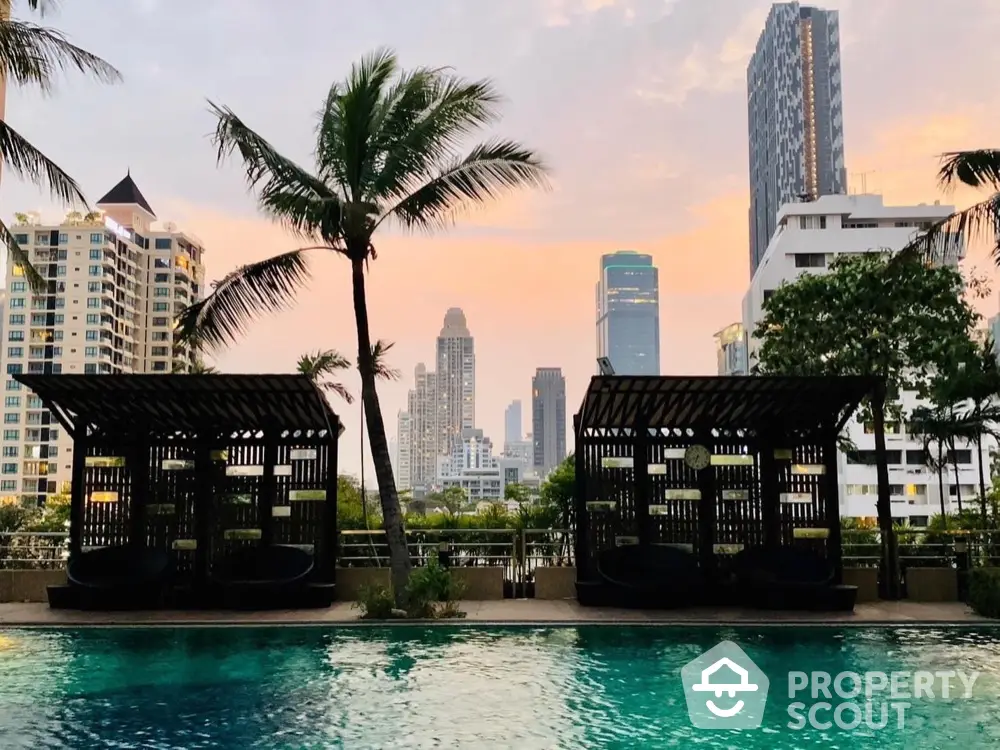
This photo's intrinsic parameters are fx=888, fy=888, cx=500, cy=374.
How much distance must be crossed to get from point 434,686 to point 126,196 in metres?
116

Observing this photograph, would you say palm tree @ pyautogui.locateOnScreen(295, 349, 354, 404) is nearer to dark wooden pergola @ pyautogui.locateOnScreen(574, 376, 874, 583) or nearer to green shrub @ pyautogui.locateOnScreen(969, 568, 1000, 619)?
dark wooden pergola @ pyautogui.locateOnScreen(574, 376, 874, 583)

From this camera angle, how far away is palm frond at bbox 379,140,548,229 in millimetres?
12875

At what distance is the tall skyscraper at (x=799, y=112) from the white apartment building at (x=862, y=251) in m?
97.6

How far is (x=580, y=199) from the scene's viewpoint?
31.9m

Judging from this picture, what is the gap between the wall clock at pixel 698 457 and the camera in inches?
578

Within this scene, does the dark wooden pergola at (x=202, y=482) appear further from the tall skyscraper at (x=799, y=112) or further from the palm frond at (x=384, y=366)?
the tall skyscraper at (x=799, y=112)

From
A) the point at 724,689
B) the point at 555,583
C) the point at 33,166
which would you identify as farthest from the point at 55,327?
the point at 724,689

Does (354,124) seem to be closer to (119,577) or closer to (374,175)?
(374,175)

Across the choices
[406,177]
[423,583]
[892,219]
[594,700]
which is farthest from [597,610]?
[892,219]

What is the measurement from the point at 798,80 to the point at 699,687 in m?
172

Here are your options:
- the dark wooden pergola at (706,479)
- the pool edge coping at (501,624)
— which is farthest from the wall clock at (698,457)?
the pool edge coping at (501,624)

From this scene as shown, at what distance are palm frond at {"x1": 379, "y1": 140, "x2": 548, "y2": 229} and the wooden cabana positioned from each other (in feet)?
12.1

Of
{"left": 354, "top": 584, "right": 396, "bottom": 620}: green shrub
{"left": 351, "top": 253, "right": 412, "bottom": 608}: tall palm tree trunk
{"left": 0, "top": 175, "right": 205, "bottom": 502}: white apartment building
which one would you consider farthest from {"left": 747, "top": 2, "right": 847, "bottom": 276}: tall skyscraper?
{"left": 354, "top": 584, "right": 396, "bottom": 620}: green shrub

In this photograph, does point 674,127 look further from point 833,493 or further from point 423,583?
point 423,583
